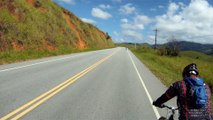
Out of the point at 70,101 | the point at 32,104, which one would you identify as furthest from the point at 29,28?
the point at 32,104

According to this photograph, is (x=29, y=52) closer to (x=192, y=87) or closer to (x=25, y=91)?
(x=25, y=91)

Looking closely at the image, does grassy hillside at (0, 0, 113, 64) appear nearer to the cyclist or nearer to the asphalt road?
the asphalt road

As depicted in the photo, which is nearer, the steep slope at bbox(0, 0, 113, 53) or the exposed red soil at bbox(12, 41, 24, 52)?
the exposed red soil at bbox(12, 41, 24, 52)

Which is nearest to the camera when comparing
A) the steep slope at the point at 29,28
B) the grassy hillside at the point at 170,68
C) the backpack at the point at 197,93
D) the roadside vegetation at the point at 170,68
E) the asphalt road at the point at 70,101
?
the backpack at the point at 197,93

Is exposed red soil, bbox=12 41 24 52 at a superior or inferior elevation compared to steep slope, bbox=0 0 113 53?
inferior

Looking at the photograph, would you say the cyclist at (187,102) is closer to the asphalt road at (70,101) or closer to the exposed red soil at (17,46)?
the asphalt road at (70,101)

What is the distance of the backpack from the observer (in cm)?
410

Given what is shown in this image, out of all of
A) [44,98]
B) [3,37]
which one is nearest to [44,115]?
[44,98]

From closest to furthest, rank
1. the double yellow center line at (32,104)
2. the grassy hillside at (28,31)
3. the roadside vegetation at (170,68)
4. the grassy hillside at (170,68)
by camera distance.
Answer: the double yellow center line at (32,104), the roadside vegetation at (170,68), the grassy hillside at (170,68), the grassy hillside at (28,31)

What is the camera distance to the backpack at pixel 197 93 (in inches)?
161

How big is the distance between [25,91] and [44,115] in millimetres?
3046

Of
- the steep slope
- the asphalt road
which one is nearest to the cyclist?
the asphalt road

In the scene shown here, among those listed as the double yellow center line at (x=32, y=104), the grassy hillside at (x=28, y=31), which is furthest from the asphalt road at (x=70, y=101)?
the grassy hillside at (x=28, y=31)

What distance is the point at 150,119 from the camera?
7.78 meters
